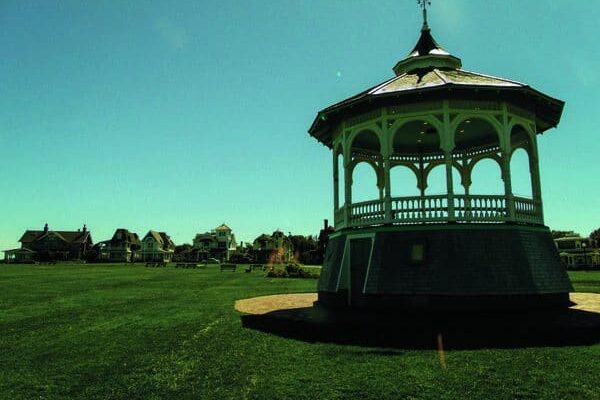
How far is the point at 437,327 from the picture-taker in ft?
36.7

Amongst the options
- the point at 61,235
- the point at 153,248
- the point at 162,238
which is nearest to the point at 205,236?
the point at 162,238

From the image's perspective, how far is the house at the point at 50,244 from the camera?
131625 mm

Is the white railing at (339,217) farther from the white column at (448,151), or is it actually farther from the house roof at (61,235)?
the house roof at (61,235)

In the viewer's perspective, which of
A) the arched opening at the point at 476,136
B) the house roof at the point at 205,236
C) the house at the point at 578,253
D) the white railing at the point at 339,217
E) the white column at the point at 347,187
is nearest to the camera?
the white column at the point at 347,187

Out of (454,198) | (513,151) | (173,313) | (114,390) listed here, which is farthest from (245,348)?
(513,151)

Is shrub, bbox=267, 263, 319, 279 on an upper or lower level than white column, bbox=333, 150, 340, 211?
lower

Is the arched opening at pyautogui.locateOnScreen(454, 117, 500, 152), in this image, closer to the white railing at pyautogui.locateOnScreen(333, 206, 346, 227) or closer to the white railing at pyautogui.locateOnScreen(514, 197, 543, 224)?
the white railing at pyautogui.locateOnScreen(514, 197, 543, 224)

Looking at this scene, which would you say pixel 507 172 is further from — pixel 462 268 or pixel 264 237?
pixel 264 237

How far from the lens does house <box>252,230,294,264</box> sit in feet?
396

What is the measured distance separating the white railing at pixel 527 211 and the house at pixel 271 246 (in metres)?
104

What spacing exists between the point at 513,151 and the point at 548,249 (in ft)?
15.3

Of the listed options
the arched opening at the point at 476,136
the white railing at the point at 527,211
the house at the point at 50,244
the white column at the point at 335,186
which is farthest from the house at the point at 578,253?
the house at the point at 50,244

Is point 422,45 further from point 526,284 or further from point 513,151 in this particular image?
point 526,284

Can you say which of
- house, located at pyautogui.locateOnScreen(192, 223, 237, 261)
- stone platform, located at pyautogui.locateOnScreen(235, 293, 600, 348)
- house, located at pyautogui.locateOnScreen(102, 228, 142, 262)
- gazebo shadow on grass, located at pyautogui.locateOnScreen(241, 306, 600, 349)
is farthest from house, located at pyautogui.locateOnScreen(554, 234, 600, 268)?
house, located at pyautogui.locateOnScreen(102, 228, 142, 262)
